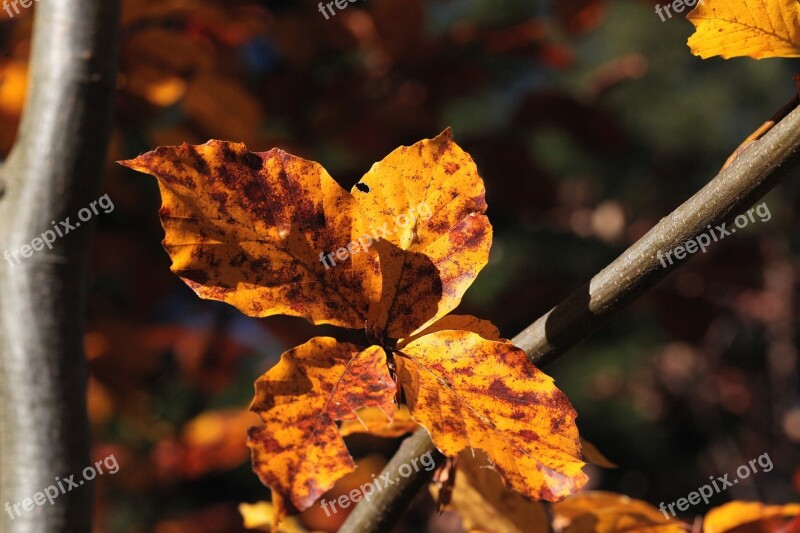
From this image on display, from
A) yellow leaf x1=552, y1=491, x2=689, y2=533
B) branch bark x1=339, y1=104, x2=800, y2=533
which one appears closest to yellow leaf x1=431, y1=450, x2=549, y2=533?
yellow leaf x1=552, y1=491, x2=689, y2=533

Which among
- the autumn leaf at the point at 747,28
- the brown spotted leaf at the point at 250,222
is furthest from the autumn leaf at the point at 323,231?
the autumn leaf at the point at 747,28

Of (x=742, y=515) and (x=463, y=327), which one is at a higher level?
(x=463, y=327)

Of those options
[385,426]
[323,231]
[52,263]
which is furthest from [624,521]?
[52,263]

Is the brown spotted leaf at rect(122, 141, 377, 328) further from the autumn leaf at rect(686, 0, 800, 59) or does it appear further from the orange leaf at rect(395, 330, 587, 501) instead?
the autumn leaf at rect(686, 0, 800, 59)

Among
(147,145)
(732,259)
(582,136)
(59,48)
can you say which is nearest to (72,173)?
(59,48)

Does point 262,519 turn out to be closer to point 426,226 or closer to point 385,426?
point 385,426
